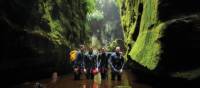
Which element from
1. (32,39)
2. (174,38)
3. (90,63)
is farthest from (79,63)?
(174,38)

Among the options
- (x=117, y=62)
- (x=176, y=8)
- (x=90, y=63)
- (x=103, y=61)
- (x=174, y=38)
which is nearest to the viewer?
(x=174, y=38)

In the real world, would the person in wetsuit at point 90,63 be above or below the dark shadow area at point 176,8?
below

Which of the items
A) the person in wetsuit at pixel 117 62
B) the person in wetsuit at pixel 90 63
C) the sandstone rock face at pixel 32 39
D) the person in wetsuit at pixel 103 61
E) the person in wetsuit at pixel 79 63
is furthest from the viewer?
the person in wetsuit at pixel 90 63

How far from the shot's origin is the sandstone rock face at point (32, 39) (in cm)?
1504

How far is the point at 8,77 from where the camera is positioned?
611 inches

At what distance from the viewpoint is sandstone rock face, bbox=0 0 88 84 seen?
15.0 metres

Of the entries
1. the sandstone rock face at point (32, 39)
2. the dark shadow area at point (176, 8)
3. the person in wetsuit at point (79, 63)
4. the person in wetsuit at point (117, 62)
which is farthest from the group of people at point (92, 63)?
the dark shadow area at point (176, 8)

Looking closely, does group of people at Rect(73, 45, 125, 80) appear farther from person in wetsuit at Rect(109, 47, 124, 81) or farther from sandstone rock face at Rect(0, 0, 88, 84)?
sandstone rock face at Rect(0, 0, 88, 84)

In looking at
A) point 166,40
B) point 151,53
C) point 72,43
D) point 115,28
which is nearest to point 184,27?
point 166,40

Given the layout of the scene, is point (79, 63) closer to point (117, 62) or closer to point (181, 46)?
point (117, 62)

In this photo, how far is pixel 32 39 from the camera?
55.1ft

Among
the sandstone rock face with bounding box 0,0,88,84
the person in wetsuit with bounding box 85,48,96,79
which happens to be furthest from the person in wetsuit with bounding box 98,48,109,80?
the sandstone rock face with bounding box 0,0,88,84

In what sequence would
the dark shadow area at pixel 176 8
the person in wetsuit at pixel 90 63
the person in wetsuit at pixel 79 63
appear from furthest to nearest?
the person in wetsuit at pixel 90 63 → the person in wetsuit at pixel 79 63 → the dark shadow area at pixel 176 8

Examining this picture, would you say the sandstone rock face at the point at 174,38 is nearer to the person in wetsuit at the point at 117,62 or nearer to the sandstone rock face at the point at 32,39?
the person in wetsuit at the point at 117,62
